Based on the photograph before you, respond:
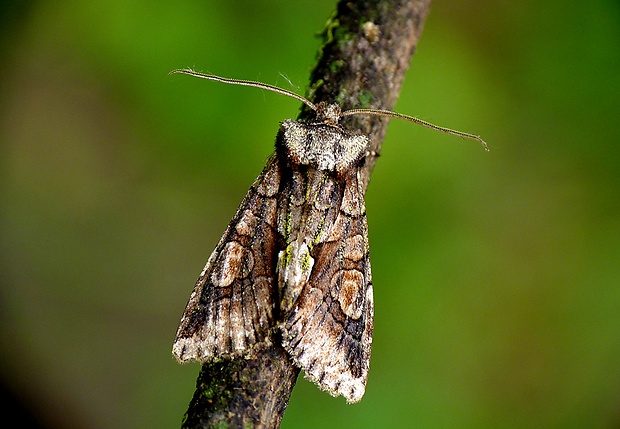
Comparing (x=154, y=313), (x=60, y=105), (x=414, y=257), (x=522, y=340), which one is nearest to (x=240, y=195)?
(x=154, y=313)

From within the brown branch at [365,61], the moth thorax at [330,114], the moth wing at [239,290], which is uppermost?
the brown branch at [365,61]

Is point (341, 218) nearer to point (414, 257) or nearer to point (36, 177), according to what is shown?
point (414, 257)

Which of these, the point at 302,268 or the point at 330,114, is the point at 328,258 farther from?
the point at 330,114

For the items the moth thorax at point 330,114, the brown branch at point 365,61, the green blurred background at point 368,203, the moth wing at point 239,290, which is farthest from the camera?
the green blurred background at point 368,203

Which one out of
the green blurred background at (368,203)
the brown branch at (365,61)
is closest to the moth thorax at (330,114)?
the brown branch at (365,61)

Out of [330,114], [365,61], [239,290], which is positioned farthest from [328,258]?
[365,61]

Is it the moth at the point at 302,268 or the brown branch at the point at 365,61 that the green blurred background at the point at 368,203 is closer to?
the brown branch at the point at 365,61

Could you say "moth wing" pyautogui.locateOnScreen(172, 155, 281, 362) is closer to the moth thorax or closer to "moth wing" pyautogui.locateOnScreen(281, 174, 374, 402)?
"moth wing" pyautogui.locateOnScreen(281, 174, 374, 402)
